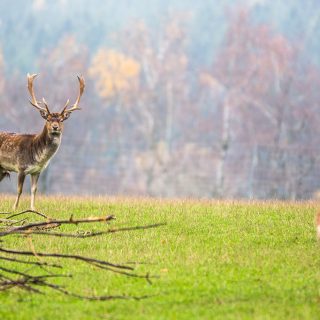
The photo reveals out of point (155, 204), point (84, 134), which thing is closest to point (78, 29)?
point (84, 134)

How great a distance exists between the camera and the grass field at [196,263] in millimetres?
9297

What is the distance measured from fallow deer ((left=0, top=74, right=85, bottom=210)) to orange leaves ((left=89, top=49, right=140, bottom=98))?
43361 mm

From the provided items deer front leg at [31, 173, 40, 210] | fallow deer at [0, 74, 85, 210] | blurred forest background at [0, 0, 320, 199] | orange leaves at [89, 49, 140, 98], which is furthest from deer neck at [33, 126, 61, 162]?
orange leaves at [89, 49, 140, 98]

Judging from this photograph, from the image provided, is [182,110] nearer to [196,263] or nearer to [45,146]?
[45,146]

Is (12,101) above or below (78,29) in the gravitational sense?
below

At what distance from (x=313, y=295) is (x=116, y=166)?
49238 mm

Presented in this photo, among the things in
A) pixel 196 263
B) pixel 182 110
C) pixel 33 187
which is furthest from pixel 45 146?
pixel 182 110

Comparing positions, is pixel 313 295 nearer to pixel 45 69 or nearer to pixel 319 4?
pixel 45 69

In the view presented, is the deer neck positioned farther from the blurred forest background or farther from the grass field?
the blurred forest background

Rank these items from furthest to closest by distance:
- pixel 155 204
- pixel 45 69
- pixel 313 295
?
pixel 45 69 → pixel 155 204 → pixel 313 295

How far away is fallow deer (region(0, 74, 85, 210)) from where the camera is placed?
1636 cm

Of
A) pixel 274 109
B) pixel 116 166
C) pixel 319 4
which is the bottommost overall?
pixel 116 166

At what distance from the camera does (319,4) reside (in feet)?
251

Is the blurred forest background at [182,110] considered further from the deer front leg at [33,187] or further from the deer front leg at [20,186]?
the deer front leg at [20,186]
